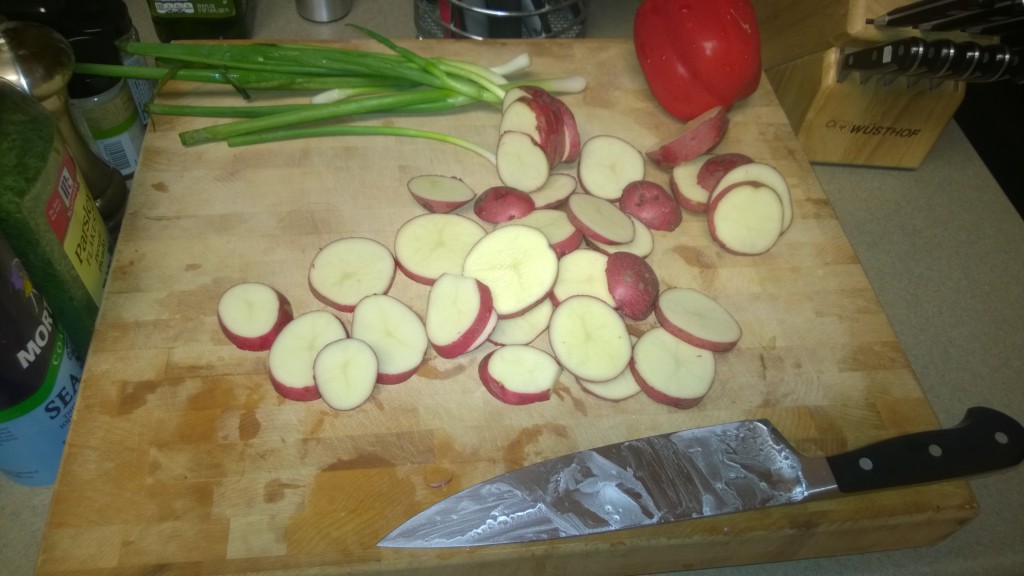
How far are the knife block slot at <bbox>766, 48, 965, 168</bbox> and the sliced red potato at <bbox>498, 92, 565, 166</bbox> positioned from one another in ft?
2.17

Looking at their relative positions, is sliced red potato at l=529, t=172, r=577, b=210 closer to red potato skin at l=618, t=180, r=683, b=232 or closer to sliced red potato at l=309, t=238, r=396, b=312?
red potato skin at l=618, t=180, r=683, b=232

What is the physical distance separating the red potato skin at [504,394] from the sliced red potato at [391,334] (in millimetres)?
112

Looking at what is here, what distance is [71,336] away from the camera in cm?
131

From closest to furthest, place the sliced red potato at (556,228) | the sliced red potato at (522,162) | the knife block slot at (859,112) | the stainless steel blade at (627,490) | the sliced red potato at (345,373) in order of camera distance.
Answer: the stainless steel blade at (627,490), the sliced red potato at (345,373), the sliced red potato at (556,228), the sliced red potato at (522,162), the knife block slot at (859,112)

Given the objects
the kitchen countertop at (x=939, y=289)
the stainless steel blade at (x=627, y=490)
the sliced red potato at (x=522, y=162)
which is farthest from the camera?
the sliced red potato at (x=522, y=162)

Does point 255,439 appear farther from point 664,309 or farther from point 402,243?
point 664,309

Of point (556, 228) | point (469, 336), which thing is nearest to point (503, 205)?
point (556, 228)

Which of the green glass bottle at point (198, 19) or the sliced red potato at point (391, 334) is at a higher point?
the green glass bottle at point (198, 19)

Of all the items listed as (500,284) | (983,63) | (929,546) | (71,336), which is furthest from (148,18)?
(929,546)

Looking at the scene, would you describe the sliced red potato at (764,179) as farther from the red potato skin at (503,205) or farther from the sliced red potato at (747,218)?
the red potato skin at (503,205)

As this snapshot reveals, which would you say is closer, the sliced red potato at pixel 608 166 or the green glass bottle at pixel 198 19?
the sliced red potato at pixel 608 166

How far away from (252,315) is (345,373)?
0.21 metres

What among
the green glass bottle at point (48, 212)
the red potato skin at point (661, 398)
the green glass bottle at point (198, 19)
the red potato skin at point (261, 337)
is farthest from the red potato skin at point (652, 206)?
the green glass bottle at point (198, 19)

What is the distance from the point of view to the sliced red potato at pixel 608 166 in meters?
1.51
